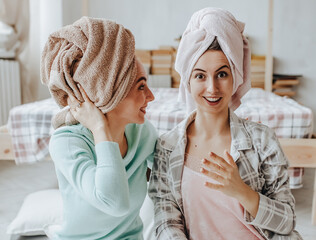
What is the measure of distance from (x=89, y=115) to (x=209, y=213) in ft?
1.40

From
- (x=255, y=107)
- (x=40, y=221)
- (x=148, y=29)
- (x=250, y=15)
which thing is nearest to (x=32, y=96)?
(x=148, y=29)

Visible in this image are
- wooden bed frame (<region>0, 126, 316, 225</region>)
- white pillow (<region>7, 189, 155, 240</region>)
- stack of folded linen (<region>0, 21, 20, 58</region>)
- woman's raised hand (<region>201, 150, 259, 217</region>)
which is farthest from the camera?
stack of folded linen (<region>0, 21, 20, 58</region>)

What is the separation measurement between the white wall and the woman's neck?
3.06 m

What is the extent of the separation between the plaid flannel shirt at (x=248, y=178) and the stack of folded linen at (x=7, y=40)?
259cm

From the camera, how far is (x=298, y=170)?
1984 mm

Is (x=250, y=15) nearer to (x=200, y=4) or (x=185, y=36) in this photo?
(x=200, y=4)

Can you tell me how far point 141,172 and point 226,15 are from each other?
523 millimetres

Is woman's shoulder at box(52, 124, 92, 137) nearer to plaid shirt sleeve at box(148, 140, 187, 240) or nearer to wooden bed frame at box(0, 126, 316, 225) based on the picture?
plaid shirt sleeve at box(148, 140, 187, 240)

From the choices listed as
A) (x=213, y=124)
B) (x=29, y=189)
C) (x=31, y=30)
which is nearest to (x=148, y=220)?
(x=213, y=124)

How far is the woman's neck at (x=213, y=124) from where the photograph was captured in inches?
38.3

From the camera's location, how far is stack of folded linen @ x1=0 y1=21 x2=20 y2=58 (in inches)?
118

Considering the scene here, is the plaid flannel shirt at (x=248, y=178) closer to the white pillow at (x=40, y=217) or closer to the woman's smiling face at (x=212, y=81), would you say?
the woman's smiling face at (x=212, y=81)

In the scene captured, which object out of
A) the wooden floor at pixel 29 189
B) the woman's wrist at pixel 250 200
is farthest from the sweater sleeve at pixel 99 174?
the wooden floor at pixel 29 189

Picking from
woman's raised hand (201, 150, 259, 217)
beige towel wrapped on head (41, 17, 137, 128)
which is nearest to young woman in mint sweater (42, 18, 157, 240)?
beige towel wrapped on head (41, 17, 137, 128)
